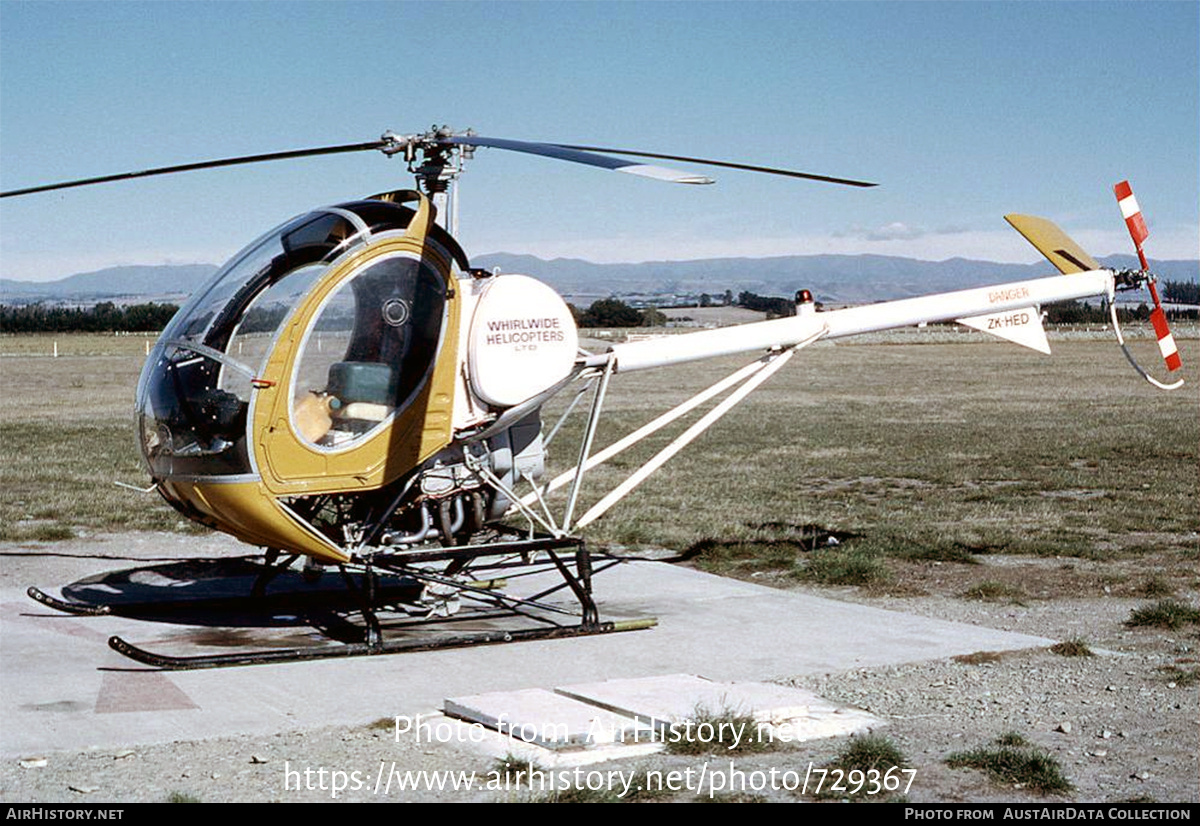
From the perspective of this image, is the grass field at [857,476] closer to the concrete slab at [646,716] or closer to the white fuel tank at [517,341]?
the white fuel tank at [517,341]

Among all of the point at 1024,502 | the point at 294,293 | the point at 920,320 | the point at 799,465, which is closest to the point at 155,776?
the point at 294,293

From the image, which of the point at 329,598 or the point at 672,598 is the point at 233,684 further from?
the point at 672,598

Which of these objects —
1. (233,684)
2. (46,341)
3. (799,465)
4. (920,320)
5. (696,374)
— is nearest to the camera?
(233,684)

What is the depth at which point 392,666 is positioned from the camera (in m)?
9.23

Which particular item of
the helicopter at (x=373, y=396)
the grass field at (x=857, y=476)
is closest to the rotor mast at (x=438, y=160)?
the helicopter at (x=373, y=396)

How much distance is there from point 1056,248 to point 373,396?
7.20 meters

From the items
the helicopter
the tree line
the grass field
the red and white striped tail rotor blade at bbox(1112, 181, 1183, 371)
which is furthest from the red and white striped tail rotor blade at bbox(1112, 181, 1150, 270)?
the tree line

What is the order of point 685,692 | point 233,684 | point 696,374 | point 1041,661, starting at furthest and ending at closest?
point 696,374, point 1041,661, point 233,684, point 685,692

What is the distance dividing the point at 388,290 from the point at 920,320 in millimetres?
5025

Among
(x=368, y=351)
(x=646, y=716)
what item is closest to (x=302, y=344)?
(x=368, y=351)

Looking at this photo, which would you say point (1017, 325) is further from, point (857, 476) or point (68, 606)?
point (68, 606)

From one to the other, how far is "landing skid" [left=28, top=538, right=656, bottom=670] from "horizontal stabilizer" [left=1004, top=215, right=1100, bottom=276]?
5286 millimetres

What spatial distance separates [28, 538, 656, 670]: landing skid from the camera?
9625 millimetres

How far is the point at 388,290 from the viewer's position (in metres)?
9.76
